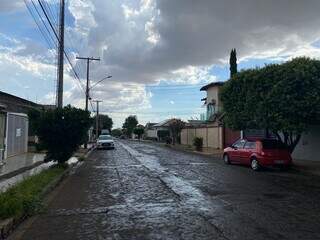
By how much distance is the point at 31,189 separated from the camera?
12.5m

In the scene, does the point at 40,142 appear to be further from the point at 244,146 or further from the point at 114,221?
the point at 114,221

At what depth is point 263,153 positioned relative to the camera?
22406mm

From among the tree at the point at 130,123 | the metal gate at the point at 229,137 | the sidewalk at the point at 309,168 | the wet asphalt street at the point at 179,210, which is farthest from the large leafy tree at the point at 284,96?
the tree at the point at 130,123

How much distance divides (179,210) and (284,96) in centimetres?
1285

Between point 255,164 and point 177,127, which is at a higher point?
point 177,127

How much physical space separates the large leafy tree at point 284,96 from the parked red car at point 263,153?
32.3 inches

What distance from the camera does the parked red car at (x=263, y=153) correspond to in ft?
73.2

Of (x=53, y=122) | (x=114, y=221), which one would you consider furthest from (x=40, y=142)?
(x=114, y=221)

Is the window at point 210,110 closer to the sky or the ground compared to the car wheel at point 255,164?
closer to the sky

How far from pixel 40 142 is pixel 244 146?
10377 millimetres

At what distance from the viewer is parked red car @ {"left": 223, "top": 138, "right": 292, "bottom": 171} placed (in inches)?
878

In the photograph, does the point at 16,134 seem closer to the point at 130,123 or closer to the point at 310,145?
the point at 310,145

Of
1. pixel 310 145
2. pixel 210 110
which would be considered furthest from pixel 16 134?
pixel 210 110

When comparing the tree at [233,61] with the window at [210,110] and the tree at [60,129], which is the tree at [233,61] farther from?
the tree at [60,129]
